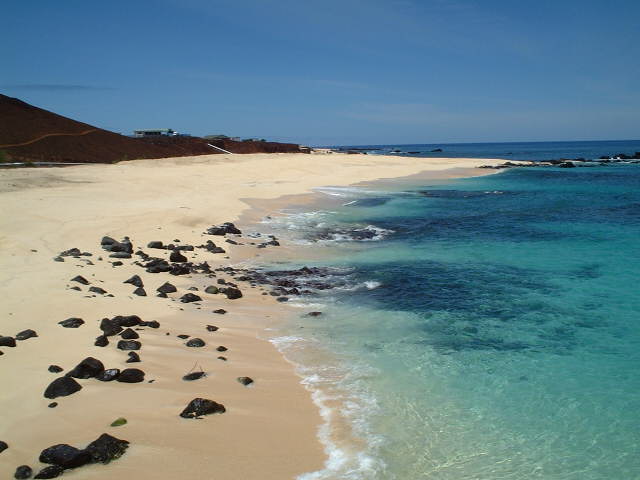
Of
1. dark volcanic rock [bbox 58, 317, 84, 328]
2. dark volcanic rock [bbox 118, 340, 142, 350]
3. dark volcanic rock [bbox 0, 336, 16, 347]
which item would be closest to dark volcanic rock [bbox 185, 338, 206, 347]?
dark volcanic rock [bbox 118, 340, 142, 350]

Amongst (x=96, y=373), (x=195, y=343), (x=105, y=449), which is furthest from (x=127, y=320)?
(x=105, y=449)

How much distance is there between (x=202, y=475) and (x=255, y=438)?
0.79 metres

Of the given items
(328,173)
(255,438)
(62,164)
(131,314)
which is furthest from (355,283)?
(328,173)

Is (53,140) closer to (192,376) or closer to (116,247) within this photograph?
(116,247)

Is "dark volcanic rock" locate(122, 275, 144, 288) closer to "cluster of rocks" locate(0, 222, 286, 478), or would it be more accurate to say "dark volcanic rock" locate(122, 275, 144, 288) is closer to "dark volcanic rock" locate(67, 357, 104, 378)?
"cluster of rocks" locate(0, 222, 286, 478)

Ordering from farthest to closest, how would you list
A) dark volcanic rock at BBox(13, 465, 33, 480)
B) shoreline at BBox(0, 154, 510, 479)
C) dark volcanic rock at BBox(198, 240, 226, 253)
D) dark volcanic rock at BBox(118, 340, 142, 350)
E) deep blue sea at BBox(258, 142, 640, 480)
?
dark volcanic rock at BBox(198, 240, 226, 253), dark volcanic rock at BBox(118, 340, 142, 350), deep blue sea at BBox(258, 142, 640, 480), shoreline at BBox(0, 154, 510, 479), dark volcanic rock at BBox(13, 465, 33, 480)

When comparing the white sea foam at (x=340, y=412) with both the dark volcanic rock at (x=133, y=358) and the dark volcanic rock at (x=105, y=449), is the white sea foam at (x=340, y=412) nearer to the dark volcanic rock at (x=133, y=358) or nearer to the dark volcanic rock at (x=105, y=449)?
the dark volcanic rock at (x=105, y=449)

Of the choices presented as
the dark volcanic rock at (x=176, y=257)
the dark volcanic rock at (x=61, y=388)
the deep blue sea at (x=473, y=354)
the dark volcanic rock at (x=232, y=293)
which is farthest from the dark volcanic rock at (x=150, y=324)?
the dark volcanic rock at (x=176, y=257)

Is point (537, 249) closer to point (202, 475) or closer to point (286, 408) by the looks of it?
point (286, 408)

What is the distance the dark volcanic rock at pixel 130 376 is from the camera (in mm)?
5596

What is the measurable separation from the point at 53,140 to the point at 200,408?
3135 centimetres

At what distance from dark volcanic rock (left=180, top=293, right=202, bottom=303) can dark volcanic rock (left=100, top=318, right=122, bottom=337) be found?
79.9 inches

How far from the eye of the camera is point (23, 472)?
384cm

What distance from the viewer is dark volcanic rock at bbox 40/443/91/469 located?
3.97m
